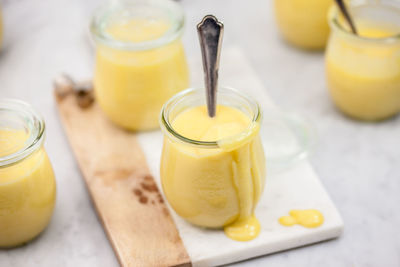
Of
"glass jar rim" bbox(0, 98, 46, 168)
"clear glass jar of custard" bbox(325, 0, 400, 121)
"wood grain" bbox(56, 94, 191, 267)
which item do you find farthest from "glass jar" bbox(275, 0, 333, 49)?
"glass jar rim" bbox(0, 98, 46, 168)

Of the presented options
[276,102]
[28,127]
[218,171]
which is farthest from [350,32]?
[28,127]

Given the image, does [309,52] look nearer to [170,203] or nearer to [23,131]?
[170,203]

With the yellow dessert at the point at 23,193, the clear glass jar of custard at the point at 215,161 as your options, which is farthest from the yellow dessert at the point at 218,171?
the yellow dessert at the point at 23,193

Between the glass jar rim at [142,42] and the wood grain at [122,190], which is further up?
the glass jar rim at [142,42]

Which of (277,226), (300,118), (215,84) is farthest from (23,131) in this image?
(300,118)

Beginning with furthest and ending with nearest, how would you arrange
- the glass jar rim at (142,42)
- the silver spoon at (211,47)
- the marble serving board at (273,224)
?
the glass jar rim at (142,42) → the marble serving board at (273,224) → the silver spoon at (211,47)

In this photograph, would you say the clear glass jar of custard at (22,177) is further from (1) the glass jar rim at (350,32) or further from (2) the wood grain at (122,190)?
(1) the glass jar rim at (350,32)
